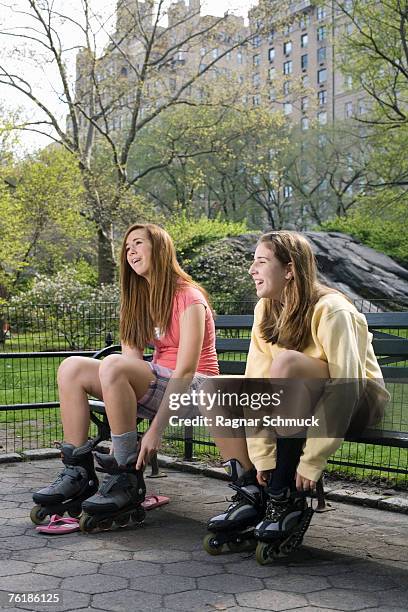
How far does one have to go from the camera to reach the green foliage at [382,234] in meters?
26.4

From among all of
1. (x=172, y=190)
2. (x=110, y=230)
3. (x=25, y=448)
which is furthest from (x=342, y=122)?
(x=25, y=448)

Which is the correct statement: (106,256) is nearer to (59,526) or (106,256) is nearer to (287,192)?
(59,526)

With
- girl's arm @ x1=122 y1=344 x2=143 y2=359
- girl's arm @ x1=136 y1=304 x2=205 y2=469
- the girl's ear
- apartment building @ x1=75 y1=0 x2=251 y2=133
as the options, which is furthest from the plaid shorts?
apartment building @ x1=75 y1=0 x2=251 y2=133

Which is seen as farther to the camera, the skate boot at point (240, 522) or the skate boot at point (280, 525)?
the skate boot at point (240, 522)

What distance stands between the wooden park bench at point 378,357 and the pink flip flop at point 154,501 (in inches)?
17.0

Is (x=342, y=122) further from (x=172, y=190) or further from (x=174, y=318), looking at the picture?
(x=174, y=318)

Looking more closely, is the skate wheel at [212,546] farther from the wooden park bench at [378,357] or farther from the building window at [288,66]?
the building window at [288,66]

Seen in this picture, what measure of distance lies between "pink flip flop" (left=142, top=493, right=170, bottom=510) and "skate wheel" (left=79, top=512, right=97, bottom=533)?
57 cm

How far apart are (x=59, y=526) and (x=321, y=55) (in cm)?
7670

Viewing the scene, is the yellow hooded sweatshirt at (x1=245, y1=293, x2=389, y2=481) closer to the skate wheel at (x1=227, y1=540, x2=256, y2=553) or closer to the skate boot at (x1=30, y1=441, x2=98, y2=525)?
the skate wheel at (x1=227, y1=540, x2=256, y2=553)

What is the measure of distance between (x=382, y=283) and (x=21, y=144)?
1227cm

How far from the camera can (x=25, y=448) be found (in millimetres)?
6094

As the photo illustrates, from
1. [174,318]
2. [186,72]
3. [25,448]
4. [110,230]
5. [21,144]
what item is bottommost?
[25,448]

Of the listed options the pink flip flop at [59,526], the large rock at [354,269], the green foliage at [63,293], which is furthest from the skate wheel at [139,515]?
the large rock at [354,269]
